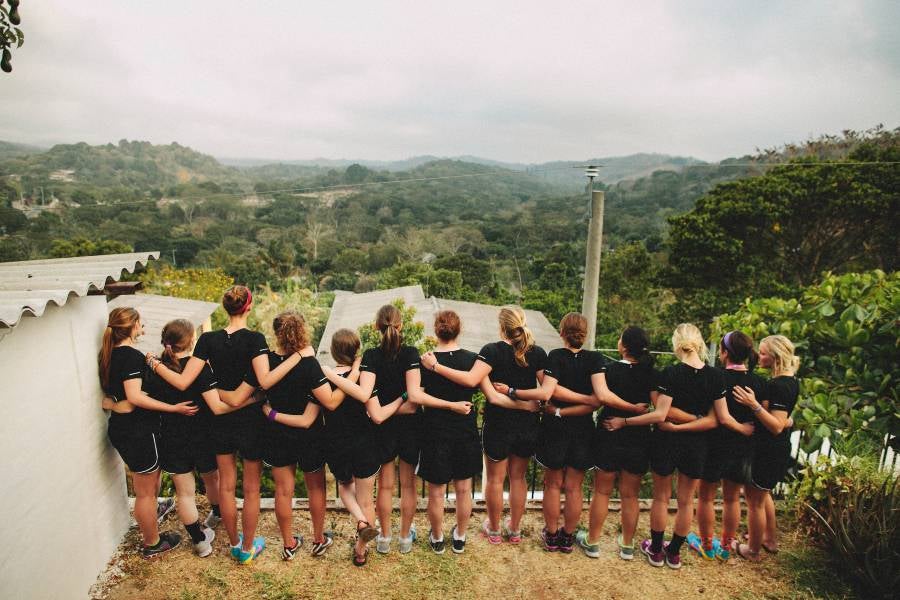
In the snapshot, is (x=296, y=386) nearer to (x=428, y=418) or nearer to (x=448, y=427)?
(x=428, y=418)

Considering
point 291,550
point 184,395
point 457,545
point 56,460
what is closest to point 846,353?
point 457,545

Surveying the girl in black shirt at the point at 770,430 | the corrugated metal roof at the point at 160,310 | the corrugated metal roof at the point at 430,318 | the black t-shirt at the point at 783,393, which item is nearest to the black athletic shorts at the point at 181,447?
the girl in black shirt at the point at 770,430

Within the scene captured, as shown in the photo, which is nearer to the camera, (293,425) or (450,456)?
(293,425)

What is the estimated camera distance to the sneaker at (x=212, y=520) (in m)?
3.83

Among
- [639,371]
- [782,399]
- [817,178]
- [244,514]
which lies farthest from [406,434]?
[817,178]

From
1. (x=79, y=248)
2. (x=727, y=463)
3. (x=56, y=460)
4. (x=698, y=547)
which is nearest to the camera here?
(x=56, y=460)

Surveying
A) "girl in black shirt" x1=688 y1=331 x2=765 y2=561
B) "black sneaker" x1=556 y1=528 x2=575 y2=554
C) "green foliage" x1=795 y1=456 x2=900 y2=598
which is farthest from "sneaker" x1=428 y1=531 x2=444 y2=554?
"green foliage" x1=795 y1=456 x2=900 y2=598

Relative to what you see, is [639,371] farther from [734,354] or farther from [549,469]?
[549,469]

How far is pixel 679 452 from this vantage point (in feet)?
11.3

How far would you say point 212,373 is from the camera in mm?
3217

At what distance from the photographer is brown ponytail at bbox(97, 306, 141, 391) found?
3217 mm

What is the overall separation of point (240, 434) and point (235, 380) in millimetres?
368

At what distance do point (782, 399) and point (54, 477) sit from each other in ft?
14.1

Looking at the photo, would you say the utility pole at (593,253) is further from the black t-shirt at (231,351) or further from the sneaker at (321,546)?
the black t-shirt at (231,351)
